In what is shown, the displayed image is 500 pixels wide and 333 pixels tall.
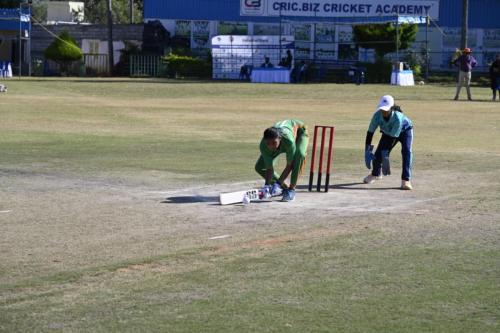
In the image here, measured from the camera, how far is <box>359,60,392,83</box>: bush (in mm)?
61906

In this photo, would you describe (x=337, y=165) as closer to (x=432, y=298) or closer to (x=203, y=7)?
(x=432, y=298)

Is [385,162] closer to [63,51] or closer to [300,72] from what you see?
[300,72]

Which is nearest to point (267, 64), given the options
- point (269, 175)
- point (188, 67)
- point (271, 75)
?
point (271, 75)

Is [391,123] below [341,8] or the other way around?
below

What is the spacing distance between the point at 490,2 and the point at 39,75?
30.9 m

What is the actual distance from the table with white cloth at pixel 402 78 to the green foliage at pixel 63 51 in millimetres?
20016

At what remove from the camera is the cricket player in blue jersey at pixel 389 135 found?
16.2 metres

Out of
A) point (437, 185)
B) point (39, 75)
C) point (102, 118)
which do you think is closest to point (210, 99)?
point (102, 118)

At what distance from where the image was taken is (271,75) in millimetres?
60000

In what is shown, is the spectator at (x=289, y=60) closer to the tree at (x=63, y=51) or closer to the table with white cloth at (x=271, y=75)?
the table with white cloth at (x=271, y=75)

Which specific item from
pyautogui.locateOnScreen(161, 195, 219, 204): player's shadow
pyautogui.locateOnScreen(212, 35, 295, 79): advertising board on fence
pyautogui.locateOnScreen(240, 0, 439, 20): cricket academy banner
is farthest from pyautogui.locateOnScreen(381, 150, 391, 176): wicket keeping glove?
pyautogui.locateOnScreen(240, 0, 439, 20): cricket academy banner

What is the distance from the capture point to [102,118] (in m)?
30.4

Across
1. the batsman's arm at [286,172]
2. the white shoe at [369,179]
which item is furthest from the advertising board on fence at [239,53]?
the batsman's arm at [286,172]

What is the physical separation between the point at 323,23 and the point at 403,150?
180 feet
